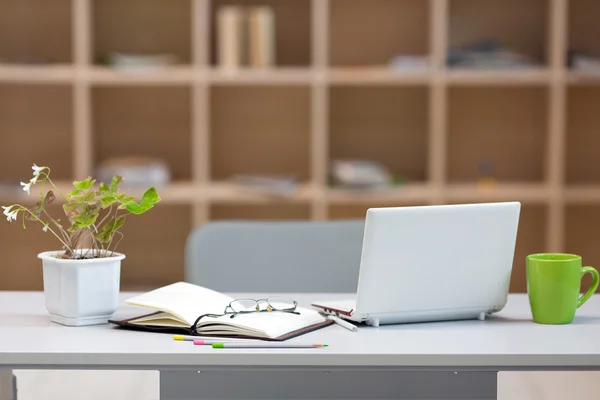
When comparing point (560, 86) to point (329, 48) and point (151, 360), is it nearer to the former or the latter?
point (329, 48)

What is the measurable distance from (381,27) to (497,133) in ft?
2.41

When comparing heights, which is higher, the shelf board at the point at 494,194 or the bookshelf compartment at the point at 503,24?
the bookshelf compartment at the point at 503,24

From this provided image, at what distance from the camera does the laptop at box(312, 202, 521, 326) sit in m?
1.38

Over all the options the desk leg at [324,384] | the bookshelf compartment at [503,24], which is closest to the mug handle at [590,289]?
the desk leg at [324,384]

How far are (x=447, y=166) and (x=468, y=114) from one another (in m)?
0.26

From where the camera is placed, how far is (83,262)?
4.67ft

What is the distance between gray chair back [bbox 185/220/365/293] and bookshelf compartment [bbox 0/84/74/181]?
7.47ft

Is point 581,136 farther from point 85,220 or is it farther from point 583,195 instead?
point 85,220

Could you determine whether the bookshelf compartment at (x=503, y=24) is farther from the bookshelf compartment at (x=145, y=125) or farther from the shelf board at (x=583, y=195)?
the bookshelf compartment at (x=145, y=125)

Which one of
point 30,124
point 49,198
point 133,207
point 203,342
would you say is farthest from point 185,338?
point 30,124

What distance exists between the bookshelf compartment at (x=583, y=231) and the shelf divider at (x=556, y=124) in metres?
0.33

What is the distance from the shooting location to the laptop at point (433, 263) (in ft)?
4.54

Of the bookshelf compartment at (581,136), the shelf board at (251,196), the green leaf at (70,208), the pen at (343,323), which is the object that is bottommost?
the pen at (343,323)

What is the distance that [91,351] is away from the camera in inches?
49.1
